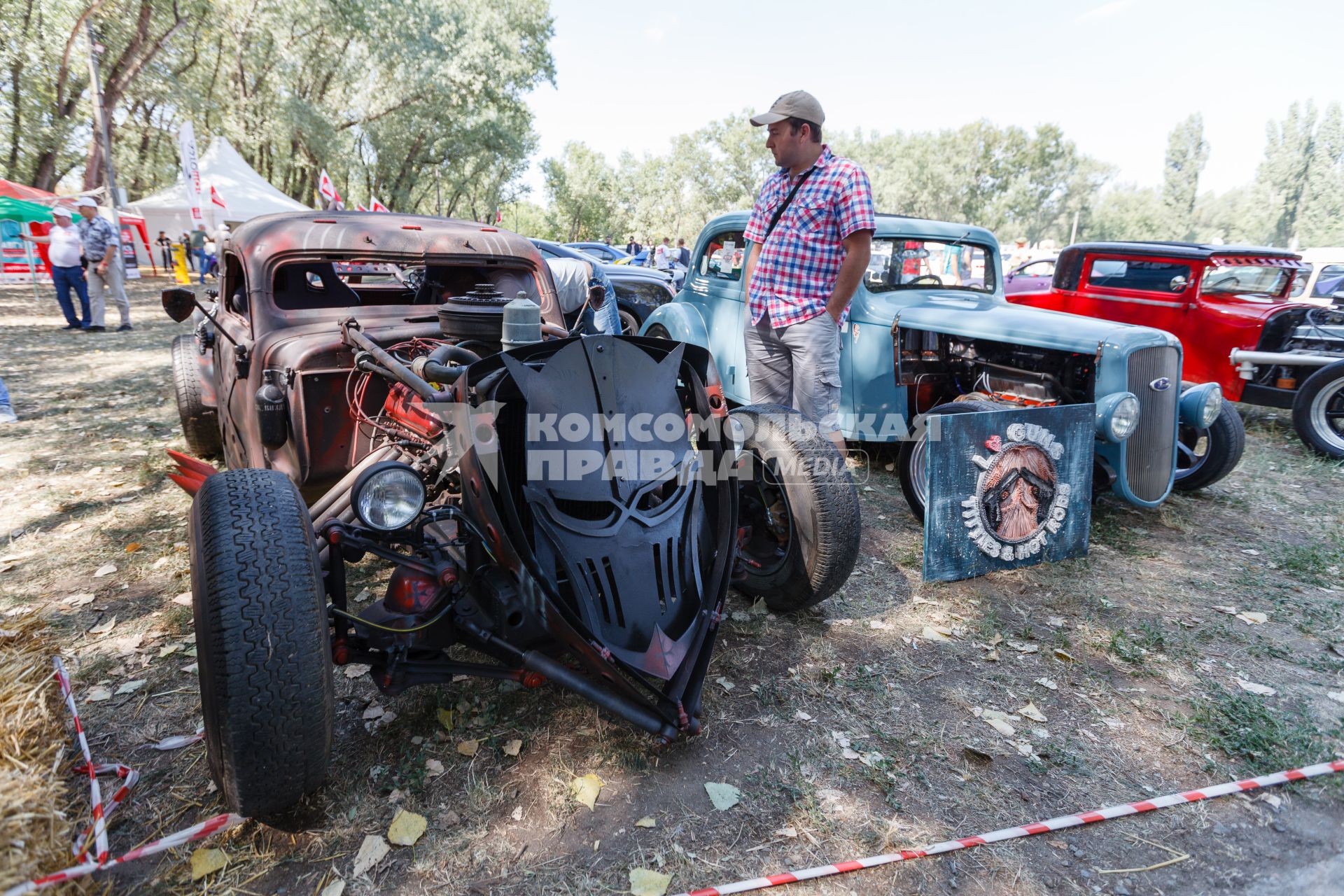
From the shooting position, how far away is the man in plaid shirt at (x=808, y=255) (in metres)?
3.67

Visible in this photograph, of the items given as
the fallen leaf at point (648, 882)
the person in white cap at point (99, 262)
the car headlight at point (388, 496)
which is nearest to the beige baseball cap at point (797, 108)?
the car headlight at point (388, 496)

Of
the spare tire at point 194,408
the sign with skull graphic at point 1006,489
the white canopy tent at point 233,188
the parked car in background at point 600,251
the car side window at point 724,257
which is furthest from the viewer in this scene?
the white canopy tent at point 233,188

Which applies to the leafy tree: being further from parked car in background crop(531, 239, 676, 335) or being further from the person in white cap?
the person in white cap

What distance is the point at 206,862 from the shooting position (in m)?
1.89

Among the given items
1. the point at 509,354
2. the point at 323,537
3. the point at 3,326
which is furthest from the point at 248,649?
the point at 3,326

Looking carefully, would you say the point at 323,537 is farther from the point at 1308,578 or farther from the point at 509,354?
the point at 1308,578

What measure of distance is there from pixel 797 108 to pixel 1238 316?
20.3 feet

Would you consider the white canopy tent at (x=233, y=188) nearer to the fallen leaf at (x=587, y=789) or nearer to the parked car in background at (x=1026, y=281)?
the parked car in background at (x=1026, y=281)

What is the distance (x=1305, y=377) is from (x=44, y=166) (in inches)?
1267

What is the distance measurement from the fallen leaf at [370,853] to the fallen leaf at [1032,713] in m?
2.28

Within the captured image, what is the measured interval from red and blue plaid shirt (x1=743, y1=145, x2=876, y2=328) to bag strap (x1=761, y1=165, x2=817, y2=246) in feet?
0.06

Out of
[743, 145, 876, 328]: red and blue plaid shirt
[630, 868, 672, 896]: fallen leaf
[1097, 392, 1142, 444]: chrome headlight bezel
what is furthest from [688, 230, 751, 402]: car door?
[630, 868, 672, 896]: fallen leaf

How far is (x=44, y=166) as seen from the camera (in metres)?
22.8

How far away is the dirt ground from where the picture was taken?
198 cm
